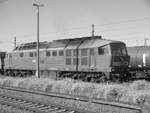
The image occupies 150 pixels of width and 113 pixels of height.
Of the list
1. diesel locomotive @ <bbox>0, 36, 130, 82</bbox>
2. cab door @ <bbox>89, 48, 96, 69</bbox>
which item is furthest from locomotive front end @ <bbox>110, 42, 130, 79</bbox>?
cab door @ <bbox>89, 48, 96, 69</bbox>

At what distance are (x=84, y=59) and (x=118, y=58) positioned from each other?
9.35 feet

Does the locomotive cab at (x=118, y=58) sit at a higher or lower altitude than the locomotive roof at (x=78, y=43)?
lower

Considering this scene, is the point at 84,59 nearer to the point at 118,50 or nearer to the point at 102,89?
the point at 118,50

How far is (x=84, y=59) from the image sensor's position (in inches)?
850

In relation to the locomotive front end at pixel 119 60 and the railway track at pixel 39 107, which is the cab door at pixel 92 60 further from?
the railway track at pixel 39 107

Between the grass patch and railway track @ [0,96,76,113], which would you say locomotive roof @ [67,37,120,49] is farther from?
railway track @ [0,96,76,113]

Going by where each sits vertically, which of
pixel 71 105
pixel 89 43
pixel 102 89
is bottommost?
pixel 71 105

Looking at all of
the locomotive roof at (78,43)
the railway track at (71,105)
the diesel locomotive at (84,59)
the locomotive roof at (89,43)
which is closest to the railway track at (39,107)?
the railway track at (71,105)

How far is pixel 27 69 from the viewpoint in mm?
27812

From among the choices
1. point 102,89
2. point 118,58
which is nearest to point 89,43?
point 118,58

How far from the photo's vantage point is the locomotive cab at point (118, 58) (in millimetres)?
20031

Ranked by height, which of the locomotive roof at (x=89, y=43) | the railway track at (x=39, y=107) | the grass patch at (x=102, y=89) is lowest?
the railway track at (x=39, y=107)

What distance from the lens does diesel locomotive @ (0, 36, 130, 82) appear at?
20234mm

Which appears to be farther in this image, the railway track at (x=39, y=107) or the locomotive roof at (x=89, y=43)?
the locomotive roof at (x=89, y=43)
